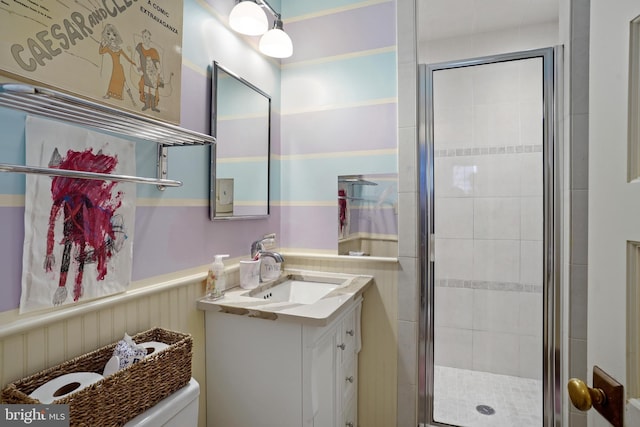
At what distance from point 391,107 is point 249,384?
1.52 meters

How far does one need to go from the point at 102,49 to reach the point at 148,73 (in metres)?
0.15

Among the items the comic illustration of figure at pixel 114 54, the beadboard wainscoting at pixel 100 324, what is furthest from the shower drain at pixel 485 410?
the comic illustration of figure at pixel 114 54

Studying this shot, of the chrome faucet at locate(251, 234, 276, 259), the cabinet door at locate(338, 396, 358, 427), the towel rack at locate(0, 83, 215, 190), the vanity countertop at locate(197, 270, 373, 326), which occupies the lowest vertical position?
the cabinet door at locate(338, 396, 358, 427)

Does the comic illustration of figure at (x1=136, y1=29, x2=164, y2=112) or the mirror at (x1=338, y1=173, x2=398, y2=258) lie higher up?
the comic illustration of figure at (x1=136, y1=29, x2=164, y2=112)

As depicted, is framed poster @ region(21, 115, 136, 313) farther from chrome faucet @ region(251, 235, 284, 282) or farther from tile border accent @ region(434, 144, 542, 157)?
tile border accent @ region(434, 144, 542, 157)

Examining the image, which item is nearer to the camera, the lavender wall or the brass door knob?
the brass door knob

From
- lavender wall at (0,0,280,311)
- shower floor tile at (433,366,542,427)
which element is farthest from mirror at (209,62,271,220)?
shower floor tile at (433,366,542,427)

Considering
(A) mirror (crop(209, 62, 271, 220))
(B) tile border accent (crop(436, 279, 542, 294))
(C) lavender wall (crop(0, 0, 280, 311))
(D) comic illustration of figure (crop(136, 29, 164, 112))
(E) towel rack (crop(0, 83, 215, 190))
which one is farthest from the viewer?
(B) tile border accent (crop(436, 279, 542, 294))

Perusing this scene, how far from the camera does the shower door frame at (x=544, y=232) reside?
1.63 meters

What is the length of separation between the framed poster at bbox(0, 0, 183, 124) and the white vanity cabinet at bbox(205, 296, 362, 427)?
0.84m

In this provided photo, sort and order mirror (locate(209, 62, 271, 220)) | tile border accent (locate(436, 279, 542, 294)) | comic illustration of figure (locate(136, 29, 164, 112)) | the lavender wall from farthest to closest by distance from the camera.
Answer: tile border accent (locate(436, 279, 542, 294)) < mirror (locate(209, 62, 271, 220)) < comic illustration of figure (locate(136, 29, 164, 112)) < the lavender wall

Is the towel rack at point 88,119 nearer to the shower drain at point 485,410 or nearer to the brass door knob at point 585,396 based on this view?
the brass door knob at point 585,396

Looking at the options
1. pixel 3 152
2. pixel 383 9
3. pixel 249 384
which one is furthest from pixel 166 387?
pixel 383 9

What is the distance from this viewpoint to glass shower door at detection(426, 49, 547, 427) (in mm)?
1822
